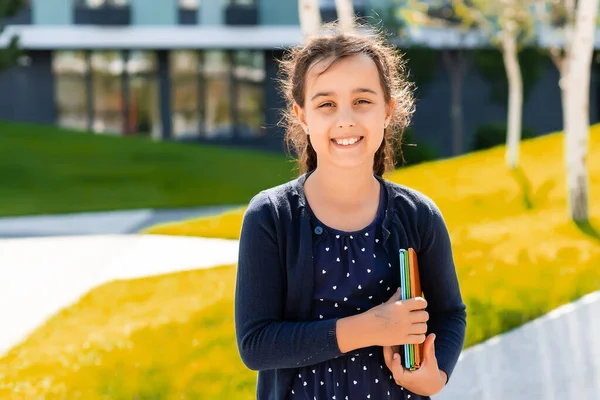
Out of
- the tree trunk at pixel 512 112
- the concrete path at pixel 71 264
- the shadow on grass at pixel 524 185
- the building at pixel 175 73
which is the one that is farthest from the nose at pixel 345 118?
the building at pixel 175 73

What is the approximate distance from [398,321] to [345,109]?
0.51 meters

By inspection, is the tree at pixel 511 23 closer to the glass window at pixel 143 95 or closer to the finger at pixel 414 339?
the finger at pixel 414 339

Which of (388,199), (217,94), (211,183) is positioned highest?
(388,199)

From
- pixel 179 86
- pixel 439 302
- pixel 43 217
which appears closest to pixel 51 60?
pixel 179 86

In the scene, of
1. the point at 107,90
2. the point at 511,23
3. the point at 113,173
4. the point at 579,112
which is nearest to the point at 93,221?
the point at 113,173

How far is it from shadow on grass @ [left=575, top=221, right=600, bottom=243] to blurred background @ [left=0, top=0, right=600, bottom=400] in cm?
4

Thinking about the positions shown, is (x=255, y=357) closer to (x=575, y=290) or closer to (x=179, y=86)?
(x=575, y=290)

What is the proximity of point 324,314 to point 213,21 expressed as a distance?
2953 cm

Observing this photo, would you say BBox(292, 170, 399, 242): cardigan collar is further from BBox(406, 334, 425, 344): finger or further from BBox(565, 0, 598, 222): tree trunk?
BBox(565, 0, 598, 222): tree trunk

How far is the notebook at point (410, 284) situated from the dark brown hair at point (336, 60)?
0.43m

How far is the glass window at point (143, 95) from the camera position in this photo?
31.6 meters

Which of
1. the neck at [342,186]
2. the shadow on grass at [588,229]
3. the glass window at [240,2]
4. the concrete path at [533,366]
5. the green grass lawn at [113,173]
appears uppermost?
the glass window at [240,2]

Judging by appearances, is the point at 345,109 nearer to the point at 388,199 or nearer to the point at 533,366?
the point at 388,199

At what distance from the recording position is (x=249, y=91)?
3281cm
